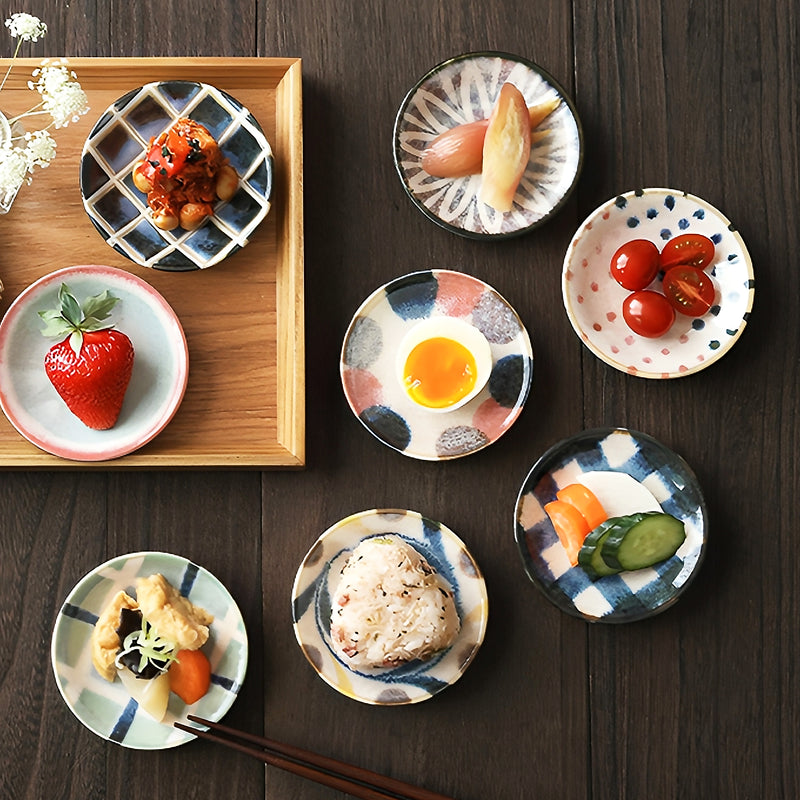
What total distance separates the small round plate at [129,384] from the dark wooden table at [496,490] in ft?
0.40

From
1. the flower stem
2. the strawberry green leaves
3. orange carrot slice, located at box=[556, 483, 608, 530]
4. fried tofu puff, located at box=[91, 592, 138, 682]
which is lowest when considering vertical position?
fried tofu puff, located at box=[91, 592, 138, 682]

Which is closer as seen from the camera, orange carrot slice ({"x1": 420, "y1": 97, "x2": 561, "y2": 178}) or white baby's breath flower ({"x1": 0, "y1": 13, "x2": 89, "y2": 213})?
white baby's breath flower ({"x1": 0, "y1": 13, "x2": 89, "y2": 213})

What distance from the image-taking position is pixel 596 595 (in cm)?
174

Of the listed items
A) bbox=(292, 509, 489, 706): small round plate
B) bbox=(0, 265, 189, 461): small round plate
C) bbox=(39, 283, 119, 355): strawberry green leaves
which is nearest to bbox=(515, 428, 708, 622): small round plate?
bbox=(292, 509, 489, 706): small round plate

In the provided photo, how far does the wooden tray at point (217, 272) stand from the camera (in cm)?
173

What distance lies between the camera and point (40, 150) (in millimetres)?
1676

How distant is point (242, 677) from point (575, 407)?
0.81 m

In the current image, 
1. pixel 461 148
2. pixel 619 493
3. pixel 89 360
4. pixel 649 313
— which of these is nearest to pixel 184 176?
pixel 89 360

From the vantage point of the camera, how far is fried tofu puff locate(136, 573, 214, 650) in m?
1.66

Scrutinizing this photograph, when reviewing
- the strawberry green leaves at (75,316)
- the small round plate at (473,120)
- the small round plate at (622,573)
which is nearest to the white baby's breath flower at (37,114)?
the strawberry green leaves at (75,316)

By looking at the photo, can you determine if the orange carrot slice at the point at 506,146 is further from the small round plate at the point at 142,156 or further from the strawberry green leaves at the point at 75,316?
the strawberry green leaves at the point at 75,316

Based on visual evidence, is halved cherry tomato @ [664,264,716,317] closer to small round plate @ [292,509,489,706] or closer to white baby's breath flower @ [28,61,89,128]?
small round plate @ [292,509,489,706]

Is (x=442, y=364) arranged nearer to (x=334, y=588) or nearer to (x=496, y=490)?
(x=496, y=490)

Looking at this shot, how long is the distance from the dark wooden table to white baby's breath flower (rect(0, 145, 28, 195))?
30 centimetres
